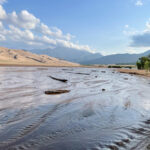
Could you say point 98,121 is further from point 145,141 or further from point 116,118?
point 145,141

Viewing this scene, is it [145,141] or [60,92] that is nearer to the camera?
[145,141]

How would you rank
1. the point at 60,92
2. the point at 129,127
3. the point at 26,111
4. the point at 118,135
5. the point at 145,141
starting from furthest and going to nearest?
the point at 60,92, the point at 26,111, the point at 129,127, the point at 118,135, the point at 145,141

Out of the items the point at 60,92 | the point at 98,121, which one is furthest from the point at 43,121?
the point at 60,92

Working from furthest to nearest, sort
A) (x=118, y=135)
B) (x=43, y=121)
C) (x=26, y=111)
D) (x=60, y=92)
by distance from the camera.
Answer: (x=60, y=92) → (x=26, y=111) → (x=43, y=121) → (x=118, y=135)

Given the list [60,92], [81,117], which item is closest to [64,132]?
[81,117]

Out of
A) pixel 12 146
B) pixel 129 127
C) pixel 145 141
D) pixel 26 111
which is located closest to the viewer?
pixel 12 146

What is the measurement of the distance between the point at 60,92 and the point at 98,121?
9.74 metres

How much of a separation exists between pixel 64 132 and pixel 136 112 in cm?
647

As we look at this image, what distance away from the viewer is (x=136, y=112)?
10.0 metres

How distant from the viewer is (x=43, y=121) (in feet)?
25.9

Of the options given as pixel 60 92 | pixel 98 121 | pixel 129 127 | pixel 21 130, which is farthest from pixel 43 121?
pixel 60 92

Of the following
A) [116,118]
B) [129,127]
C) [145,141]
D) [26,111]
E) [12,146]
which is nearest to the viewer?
[12,146]

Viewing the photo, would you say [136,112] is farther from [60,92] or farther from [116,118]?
[60,92]

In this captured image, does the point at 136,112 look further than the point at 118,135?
Yes
